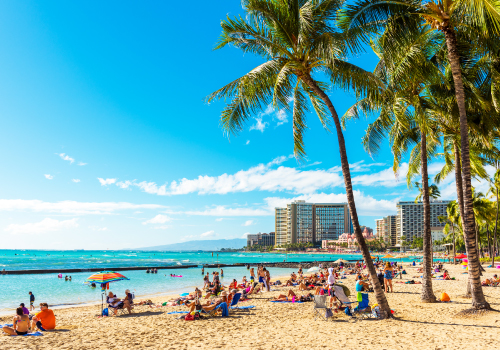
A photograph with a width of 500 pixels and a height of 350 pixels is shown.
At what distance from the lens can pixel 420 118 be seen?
999 centimetres

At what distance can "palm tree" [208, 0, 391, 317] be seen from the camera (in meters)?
8.79

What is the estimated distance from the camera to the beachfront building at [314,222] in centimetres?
19412

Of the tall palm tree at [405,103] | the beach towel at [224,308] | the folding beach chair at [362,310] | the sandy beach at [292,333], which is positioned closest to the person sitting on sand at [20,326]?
the sandy beach at [292,333]

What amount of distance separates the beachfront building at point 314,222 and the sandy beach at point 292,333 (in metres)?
186

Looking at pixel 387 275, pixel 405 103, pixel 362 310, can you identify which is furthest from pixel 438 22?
pixel 387 275

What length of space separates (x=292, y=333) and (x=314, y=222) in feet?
637

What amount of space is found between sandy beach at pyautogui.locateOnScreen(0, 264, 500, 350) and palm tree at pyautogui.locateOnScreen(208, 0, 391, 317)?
1354 mm

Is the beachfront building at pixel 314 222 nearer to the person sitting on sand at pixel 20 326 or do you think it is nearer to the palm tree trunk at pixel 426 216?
the palm tree trunk at pixel 426 216

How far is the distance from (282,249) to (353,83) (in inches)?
7421

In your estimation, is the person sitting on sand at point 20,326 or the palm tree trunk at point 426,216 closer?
the person sitting on sand at point 20,326

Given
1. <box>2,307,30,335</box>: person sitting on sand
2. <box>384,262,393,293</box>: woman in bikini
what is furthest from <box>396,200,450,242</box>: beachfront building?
<box>2,307,30,335</box>: person sitting on sand

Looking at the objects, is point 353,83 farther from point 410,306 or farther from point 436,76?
point 410,306

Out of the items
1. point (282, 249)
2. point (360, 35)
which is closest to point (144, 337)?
point (360, 35)

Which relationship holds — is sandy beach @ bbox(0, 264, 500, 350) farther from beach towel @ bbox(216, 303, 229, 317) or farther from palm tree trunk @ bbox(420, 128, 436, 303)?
palm tree trunk @ bbox(420, 128, 436, 303)
